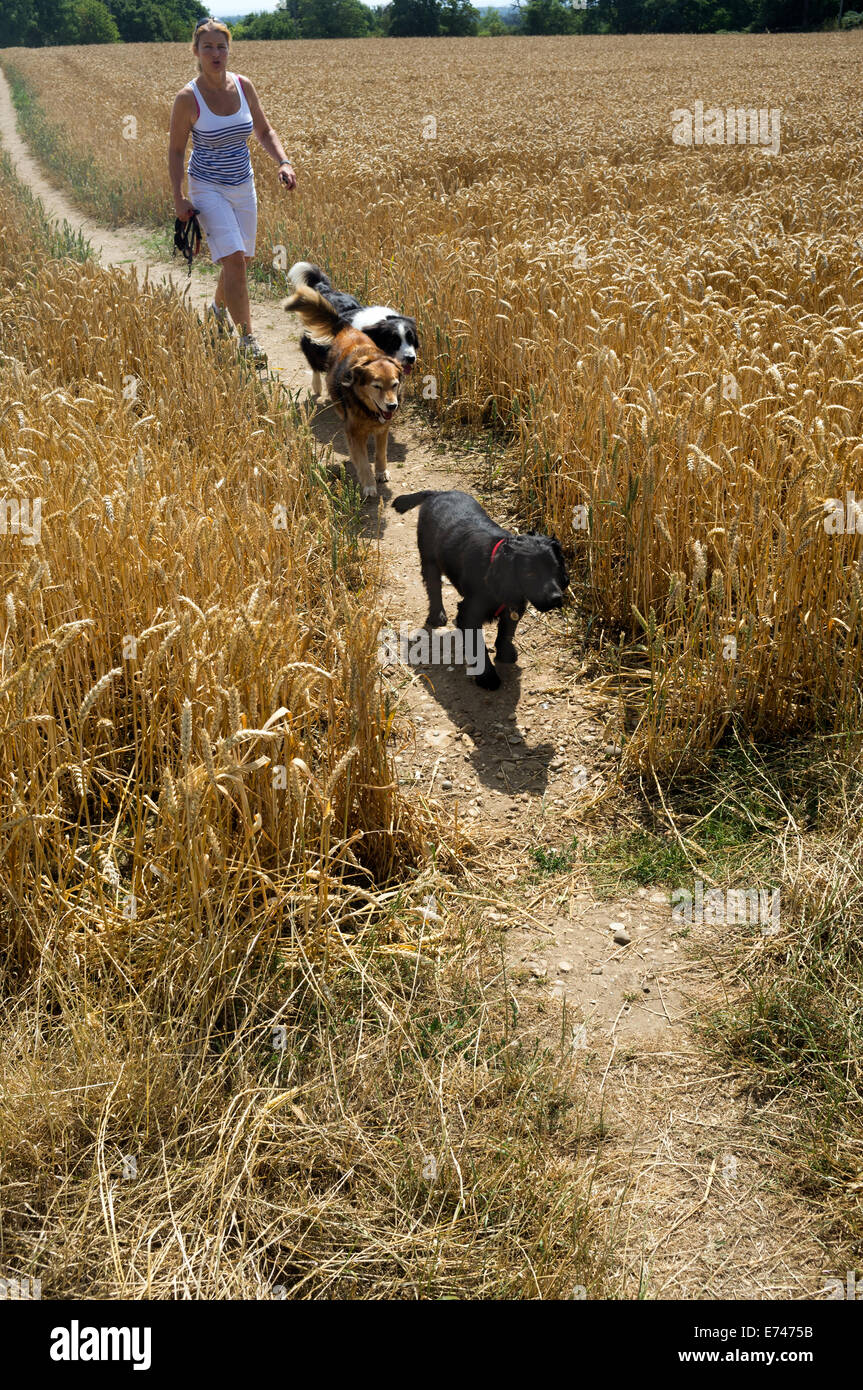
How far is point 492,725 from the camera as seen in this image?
13.5ft

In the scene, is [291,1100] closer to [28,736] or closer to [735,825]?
[28,736]

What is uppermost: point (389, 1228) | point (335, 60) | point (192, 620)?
point (335, 60)

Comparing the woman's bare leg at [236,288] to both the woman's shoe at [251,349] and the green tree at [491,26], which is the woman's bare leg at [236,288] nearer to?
the woman's shoe at [251,349]

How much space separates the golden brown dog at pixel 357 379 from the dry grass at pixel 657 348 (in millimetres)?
842

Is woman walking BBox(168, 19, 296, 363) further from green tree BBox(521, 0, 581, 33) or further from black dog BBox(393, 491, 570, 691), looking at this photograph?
green tree BBox(521, 0, 581, 33)

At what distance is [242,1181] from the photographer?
2143mm

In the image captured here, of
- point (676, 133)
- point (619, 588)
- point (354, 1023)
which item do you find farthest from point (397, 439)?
point (676, 133)

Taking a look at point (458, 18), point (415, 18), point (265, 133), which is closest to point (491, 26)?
point (458, 18)

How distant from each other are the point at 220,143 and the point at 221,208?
392 mm

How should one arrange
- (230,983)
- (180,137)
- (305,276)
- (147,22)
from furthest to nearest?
(147,22) < (305,276) < (180,137) < (230,983)

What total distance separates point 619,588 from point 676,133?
14.2 m

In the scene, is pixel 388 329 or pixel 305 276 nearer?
pixel 388 329

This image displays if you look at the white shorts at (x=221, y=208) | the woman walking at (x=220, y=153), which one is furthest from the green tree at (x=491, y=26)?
the white shorts at (x=221, y=208)

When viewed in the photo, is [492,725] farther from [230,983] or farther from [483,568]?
[230,983]
